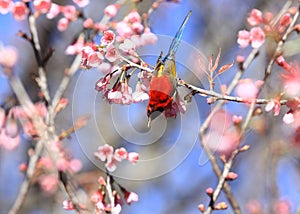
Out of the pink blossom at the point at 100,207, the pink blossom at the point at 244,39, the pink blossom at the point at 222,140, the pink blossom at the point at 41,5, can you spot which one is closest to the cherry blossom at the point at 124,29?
the pink blossom at the point at 41,5

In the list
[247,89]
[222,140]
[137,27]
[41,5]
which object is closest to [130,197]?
[222,140]

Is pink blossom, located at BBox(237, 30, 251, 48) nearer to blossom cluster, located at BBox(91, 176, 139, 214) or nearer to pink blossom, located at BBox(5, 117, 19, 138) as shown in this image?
blossom cluster, located at BBox(91, 176, 139, 214)

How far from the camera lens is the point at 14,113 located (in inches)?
79.0

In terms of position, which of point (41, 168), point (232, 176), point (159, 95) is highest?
point (159, 95)

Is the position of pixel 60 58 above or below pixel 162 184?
above

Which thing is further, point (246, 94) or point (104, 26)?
point (104, 26)

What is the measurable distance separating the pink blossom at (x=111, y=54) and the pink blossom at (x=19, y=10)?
1.32 meters

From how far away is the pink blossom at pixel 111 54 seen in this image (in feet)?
3.87

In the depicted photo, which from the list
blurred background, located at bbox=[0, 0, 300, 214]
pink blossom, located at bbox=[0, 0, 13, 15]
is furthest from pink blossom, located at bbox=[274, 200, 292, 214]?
pink blossom, located at bbox=[0, 0, 13, 15]

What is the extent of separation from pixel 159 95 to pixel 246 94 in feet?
3.60

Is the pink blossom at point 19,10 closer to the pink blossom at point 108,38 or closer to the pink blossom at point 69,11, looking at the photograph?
the pink blossom at point 69,11

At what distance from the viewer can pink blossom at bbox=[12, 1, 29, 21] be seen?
2400 millimetres

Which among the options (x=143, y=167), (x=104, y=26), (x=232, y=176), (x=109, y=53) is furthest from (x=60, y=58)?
(x=109, y=53)

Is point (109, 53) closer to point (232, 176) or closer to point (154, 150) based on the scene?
point (232, 176)
